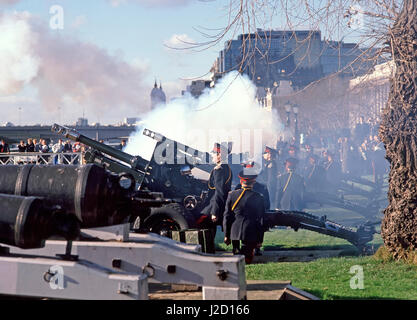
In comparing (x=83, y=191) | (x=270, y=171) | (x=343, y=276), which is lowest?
(x=343, y=276)

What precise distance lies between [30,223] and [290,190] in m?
14.2

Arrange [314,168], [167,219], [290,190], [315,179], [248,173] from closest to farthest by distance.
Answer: [248,173]
[167,219]
[290,190]
[315,179]
[314,168]

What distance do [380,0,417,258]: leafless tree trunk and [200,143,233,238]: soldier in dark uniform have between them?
2.77m

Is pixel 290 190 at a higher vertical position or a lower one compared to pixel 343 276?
higher

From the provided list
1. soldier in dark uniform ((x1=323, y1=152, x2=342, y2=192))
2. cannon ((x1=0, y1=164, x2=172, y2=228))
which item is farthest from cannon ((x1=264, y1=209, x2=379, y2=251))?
soldier in dark uniform ((x1=323, y1=152, x2=342, y2=192))

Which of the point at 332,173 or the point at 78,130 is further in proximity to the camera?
the point at 78,130

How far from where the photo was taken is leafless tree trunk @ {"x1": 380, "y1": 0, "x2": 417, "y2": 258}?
28.2ft

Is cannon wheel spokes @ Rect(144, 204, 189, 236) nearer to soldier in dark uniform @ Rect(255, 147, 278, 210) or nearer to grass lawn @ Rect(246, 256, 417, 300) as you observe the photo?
grass lawn @ Rect(246, 256, 417, 300)

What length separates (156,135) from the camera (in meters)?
12.1

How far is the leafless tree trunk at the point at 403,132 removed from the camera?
8586 mm

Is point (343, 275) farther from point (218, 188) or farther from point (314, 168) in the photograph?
point (314, 168)

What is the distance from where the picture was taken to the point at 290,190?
17812 mm

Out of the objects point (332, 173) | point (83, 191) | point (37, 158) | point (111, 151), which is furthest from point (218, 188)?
point (332, 173)

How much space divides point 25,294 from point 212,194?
7.23 m
